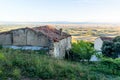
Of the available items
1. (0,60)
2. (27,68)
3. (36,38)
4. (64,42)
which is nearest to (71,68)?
(27,68)

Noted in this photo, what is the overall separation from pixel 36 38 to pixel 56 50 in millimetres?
3265

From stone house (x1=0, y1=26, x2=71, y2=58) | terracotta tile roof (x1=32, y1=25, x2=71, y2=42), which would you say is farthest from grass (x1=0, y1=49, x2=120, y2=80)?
terracotta tile roof (x1=32, y1=25, x2=71, y2=42)

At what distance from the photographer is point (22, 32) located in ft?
123

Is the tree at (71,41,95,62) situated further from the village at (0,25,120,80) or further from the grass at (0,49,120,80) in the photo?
the grass at (0,49,120,80)

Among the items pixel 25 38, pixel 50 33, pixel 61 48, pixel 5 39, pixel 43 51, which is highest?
pixel 50 33

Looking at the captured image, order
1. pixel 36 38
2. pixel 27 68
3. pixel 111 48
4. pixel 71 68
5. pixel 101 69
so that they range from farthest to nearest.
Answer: pixel 111 48 < pixel 36 38 < pixel 101 69 < pixel 71 68 < pixel 27 68

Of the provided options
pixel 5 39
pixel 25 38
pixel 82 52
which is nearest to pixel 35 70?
pixel 25 38

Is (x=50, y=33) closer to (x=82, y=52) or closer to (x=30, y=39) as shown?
(x=30, y=39)

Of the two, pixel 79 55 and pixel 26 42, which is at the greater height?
pixel 26 42

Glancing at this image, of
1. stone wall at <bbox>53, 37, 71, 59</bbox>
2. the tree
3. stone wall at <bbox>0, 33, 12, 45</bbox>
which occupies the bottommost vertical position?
the tree

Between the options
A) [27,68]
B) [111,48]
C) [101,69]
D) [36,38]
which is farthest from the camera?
[111,48]

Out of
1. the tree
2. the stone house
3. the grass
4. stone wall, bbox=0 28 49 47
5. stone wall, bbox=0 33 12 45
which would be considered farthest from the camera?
the tree

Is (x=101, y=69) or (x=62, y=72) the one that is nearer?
(x=62, y=72)

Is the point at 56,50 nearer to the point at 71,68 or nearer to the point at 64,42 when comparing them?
the point at 64,42
